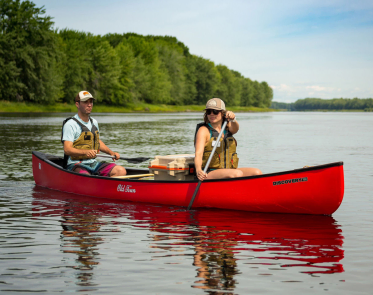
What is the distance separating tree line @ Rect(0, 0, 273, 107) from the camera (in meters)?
51.8

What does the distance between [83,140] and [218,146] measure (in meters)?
2.59

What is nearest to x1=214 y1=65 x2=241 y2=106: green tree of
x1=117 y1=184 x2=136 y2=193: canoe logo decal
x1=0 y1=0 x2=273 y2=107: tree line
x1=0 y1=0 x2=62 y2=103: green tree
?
x1=0 y1=0 x2=273 y2=107: tree line

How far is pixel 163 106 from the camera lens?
3241 inches

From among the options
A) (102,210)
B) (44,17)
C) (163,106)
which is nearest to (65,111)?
(44,17)

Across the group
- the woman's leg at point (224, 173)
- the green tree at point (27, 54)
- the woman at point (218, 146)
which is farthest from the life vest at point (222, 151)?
the green tree at point (27, 54)

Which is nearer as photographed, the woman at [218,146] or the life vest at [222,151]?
the woman at [218,146]

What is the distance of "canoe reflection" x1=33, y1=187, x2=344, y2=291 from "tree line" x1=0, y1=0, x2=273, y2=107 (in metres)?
45.7

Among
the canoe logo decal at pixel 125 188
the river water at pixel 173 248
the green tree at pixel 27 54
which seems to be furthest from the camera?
the green tree at pixel 27 54

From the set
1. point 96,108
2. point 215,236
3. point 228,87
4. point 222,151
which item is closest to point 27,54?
point 96,108

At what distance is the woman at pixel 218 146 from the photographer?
7219mm

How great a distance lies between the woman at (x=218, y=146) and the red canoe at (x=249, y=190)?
20cm

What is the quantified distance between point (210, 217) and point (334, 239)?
6.59ft

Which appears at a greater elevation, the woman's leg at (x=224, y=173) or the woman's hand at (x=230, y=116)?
the woman's hand at (x=230, y=116)

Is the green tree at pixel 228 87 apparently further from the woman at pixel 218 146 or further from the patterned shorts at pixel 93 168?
the woman at pixel 218 146
